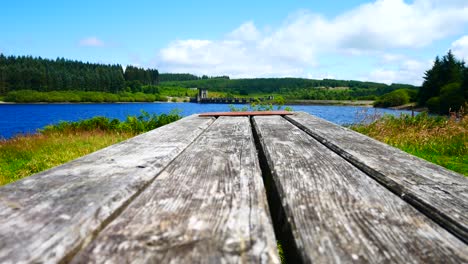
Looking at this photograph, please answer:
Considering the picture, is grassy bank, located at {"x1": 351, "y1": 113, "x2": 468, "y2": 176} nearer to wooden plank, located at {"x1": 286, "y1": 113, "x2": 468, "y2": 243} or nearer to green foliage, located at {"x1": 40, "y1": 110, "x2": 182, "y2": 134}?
wooden plank, located at {"x1": 286, "y1": 113, "x2": 468, "y2": 243}

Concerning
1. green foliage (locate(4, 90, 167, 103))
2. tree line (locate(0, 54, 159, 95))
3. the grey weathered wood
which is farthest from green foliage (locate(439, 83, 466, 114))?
tree line (locate(0, 54, 159, 95))

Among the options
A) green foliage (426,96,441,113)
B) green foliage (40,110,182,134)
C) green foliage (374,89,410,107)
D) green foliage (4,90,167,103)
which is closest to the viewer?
green foliage (40,110,182,134)

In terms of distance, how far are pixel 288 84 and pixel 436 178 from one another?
549ft

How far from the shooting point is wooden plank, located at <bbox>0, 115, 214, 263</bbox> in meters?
0.61

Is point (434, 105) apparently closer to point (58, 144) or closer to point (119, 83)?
point (58, 144)

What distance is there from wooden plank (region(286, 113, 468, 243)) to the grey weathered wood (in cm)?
42

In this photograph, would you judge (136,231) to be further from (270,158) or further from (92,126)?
(92,126)

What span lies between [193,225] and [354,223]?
0.37 meters

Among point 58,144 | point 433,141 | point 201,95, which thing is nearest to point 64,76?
point 201,95

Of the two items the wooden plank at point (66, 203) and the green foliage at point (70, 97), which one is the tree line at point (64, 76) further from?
the wooden plank at point (66, 203)

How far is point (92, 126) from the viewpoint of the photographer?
1594cm

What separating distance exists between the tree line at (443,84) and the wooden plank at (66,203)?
184 ft

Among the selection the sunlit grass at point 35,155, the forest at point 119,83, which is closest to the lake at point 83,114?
the sunlit grass at point 35,155

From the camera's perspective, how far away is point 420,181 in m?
1.11
